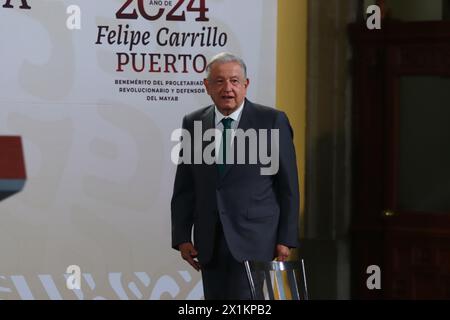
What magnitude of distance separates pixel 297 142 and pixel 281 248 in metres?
0.85

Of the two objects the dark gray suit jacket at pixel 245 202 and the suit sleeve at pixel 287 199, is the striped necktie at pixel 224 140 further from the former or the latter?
the suit sleeve at pixel 287 199

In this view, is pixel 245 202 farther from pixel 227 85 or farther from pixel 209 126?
pixel 227 85

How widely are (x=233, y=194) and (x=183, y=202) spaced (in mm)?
286

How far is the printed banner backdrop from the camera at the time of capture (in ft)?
19.7

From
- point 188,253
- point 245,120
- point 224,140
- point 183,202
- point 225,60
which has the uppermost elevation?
point 225,60

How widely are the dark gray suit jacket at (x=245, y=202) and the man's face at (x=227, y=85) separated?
0.25 ft

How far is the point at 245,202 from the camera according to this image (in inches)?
232

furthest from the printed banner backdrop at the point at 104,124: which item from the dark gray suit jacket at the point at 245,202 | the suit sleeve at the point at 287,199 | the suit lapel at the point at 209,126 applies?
the suit sleeve at the point at 287,199

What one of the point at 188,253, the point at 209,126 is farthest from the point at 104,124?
the point at 188,253

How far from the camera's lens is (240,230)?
5.84 m

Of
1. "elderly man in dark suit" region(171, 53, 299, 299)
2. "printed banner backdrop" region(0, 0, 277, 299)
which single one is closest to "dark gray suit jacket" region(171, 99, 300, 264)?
"elderly man in dark suit" region(171, 53, 299, 299)
